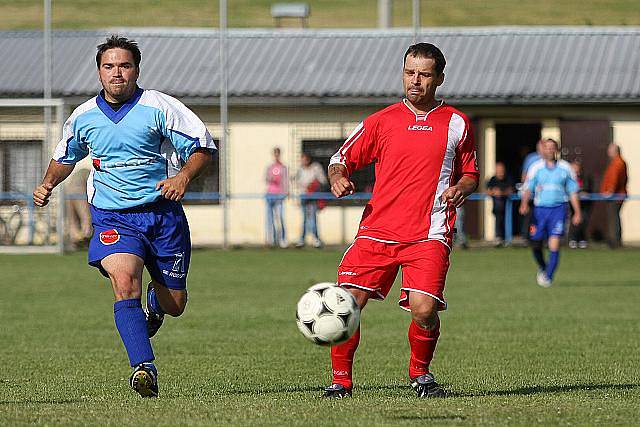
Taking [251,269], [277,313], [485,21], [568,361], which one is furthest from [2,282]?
[485,21]

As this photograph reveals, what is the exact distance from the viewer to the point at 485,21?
126 ft

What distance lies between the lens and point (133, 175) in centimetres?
772

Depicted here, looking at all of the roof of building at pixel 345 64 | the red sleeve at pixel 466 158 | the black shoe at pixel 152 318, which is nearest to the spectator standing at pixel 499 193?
the roof of building at pixel 345 64

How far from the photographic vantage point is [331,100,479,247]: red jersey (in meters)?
7.61

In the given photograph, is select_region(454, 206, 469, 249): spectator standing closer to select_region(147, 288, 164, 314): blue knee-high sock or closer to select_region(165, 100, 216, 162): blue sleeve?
select_region(147, 288, 164, 314): blue knee-high sock

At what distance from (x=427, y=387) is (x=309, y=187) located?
19.9 metres

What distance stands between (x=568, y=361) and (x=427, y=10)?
2323 cm

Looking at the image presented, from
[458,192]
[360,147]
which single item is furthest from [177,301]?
[458,192]

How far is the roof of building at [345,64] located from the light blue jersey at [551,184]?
33.0 feet

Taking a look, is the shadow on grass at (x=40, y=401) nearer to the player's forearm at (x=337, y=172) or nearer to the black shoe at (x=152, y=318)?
the black shoe at (x=152, y=318)

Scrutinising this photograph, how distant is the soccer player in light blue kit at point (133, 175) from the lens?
7.57 m

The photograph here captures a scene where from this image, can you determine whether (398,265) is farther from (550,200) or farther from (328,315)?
(550,200)

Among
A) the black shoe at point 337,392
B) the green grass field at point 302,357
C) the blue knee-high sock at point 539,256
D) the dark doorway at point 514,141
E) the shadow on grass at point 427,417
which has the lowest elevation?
the green grass field at point 302,357

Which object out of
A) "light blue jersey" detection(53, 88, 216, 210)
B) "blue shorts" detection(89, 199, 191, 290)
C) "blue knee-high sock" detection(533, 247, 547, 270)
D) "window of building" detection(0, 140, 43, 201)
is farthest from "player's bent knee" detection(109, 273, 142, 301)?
"window of building" detection(0, 140, 43, 201)
